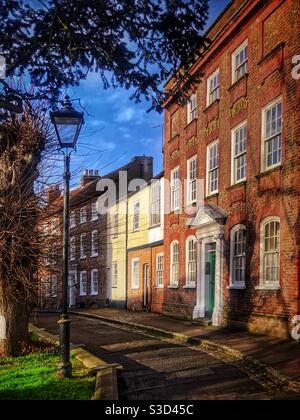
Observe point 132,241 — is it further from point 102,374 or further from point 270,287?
point 102,374

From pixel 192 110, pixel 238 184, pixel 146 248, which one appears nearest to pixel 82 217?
pixel 238 184

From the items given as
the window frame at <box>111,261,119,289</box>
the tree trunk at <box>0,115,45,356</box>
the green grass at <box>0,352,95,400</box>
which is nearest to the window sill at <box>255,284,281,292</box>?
the green grass at <box>0,352,95,400</box>

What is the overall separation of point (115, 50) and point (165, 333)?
421 inches

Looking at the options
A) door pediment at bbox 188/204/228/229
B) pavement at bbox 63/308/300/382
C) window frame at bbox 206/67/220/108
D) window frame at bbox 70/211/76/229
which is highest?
window frame at bbox 206/67/220/108

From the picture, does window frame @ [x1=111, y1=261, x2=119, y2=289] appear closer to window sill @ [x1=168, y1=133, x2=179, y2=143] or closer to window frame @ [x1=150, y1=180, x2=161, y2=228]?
window frame @ [x1=150, y1=180, x2=161, y2=228]

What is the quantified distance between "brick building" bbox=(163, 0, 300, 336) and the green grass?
610cm

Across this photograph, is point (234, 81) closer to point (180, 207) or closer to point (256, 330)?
point (180, 207)

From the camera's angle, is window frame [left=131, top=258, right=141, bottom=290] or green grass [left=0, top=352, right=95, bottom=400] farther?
window frame [left=131, top=258, right=141, bottom=290]

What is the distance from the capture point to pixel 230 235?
1716cm

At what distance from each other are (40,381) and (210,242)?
11235 mm

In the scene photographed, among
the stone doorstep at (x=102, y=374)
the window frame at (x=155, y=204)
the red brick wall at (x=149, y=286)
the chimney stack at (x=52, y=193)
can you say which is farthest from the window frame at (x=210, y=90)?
the stone doorstep at (x=102, y=374)

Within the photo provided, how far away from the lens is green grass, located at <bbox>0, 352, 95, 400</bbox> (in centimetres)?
751

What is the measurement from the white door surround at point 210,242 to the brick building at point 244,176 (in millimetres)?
36
